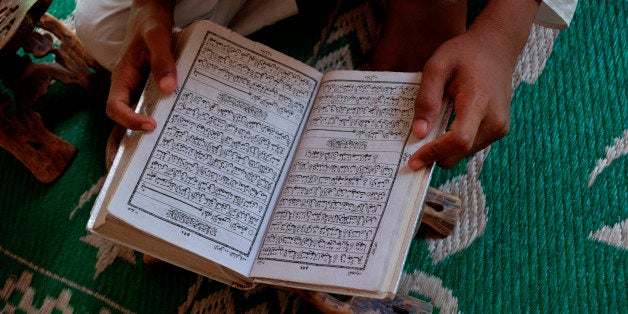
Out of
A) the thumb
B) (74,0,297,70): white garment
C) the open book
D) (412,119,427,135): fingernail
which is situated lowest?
the open book

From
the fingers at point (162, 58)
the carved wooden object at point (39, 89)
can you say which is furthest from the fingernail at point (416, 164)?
the carved wooden object at point (39, 89)

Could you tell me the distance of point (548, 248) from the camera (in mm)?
1039

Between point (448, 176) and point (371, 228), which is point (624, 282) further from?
point (371, 228)

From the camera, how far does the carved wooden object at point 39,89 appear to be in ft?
3.80

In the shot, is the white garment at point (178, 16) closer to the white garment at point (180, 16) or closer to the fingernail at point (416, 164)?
the white garment at point (180, 16)

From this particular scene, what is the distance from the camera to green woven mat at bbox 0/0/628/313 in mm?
1026

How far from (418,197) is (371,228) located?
6 cm

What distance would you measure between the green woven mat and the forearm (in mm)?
283

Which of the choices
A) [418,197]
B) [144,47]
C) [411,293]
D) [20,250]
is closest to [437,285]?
[411,293]

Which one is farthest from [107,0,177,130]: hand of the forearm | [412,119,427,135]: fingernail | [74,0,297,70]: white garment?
the forearm

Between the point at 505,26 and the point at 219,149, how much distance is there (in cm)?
43

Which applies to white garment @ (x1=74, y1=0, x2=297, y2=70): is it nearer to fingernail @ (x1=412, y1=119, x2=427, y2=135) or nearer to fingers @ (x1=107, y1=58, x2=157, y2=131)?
fingers @ (x1=107, y1=58, x2=157, y2=131)

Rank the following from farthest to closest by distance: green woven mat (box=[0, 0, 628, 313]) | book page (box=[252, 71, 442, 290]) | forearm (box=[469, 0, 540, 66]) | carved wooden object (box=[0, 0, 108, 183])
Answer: carved wooden object (box=[0, 0, 108, 183]) → green woven mat (box=[0, 0, 628, 313]) → forearm (box=[469, 0, 540, 66]) → book page (box=[252, 71, 442, 290])

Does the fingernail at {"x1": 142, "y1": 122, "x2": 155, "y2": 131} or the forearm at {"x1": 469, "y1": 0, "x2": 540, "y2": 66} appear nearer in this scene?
the fingernail at {"x1": 142, "y1": 122, "x2": 155, "y2": 131}
